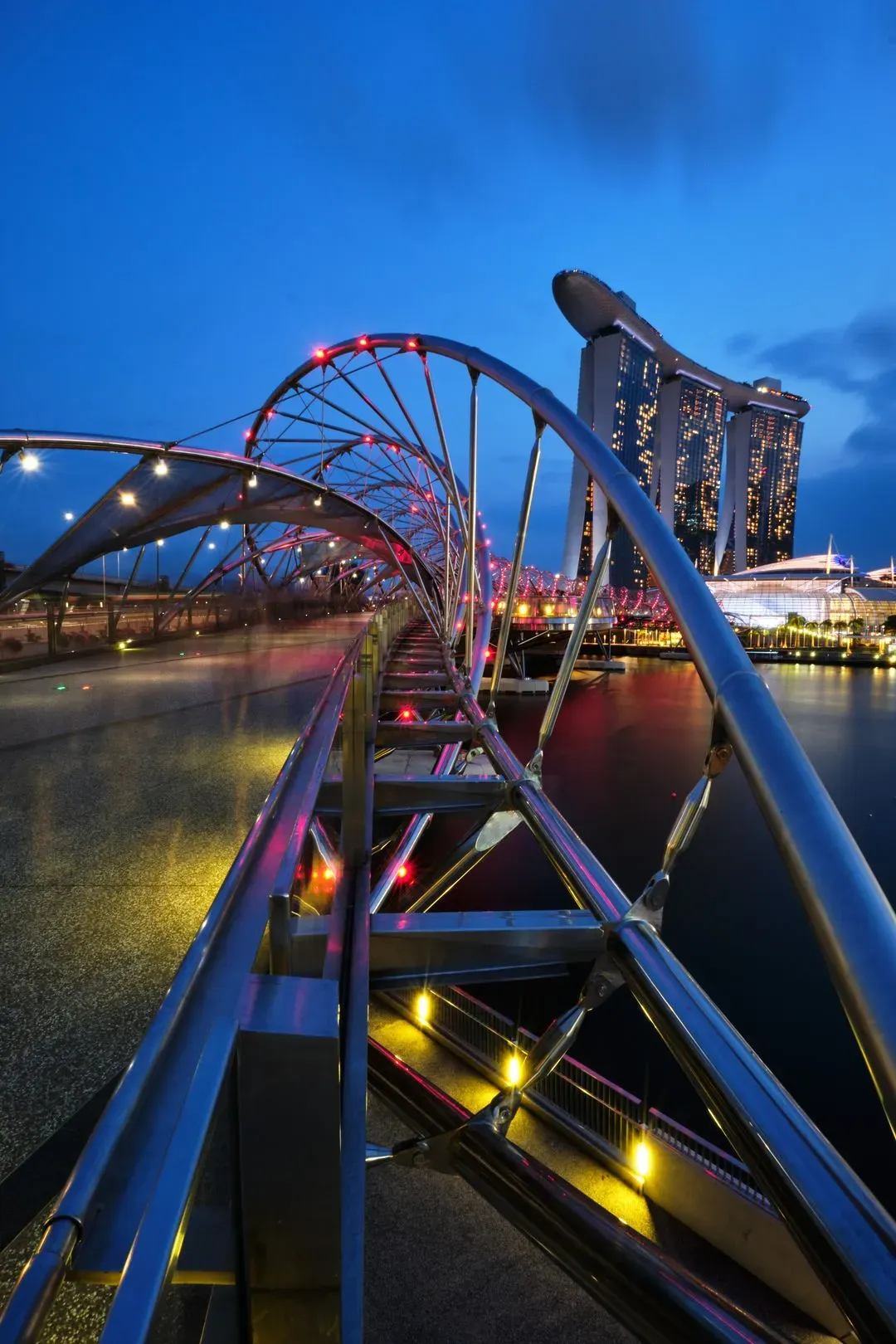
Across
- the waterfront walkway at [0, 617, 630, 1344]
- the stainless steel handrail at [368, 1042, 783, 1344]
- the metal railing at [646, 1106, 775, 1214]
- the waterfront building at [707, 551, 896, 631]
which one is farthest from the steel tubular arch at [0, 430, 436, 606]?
the waterfront building at [707, 551, 896, 631]

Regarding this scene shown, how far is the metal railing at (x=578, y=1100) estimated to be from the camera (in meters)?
13.3

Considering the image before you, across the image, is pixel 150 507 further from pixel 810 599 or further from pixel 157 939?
pixel 810 599

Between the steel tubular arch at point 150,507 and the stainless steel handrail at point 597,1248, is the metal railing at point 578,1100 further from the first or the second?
the steel tubular arch at point 150,507

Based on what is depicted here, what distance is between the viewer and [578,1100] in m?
15.5

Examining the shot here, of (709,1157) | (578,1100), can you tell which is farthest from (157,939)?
(578,1100)

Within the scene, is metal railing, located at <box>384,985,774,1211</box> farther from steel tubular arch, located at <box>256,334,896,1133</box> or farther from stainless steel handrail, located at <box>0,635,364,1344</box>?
steel tubular arch, located at <box>256,334,896,1133</box>

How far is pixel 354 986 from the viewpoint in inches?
101

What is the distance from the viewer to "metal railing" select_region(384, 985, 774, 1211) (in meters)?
13.3

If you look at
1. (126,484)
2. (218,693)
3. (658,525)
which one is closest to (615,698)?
(126,484)

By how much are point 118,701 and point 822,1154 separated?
12.6m

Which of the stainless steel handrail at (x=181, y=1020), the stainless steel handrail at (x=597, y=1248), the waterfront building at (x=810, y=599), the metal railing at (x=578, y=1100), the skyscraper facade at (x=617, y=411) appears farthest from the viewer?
the skyscraper facade at (x=617, y=411)

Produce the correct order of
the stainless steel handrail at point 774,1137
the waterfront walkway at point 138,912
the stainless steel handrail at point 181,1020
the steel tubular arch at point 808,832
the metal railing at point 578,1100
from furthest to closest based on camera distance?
the metal railing at point 578,1100 < the waterfront walkway at point 138,912 < the stainless steel handrail at point 774,1137 < the steel tubular arch at point 808,832 < the stainless steel handrail at point 181,1020

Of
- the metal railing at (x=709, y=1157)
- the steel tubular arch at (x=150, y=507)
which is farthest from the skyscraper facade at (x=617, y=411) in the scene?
the metal railing at (x=709, y=1157)

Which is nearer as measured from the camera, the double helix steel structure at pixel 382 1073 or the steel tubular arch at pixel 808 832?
the double helix steel structure at pixel 382 1073
